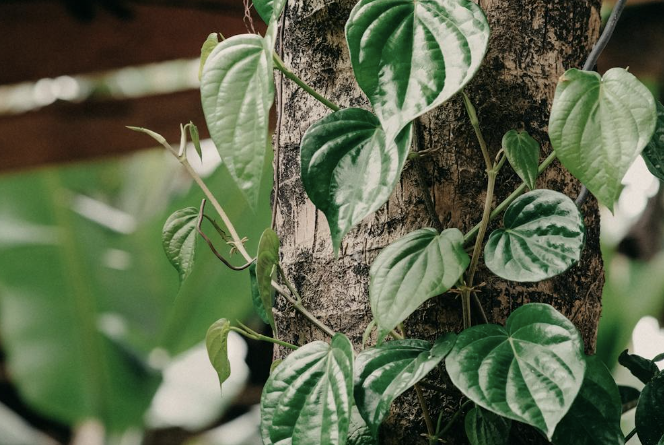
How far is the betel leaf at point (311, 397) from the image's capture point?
570 mm

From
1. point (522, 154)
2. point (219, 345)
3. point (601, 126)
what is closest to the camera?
point (601, 126)

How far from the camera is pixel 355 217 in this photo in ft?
1.79

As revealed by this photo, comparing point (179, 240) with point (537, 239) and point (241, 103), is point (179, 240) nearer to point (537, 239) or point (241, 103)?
point (241, 103)

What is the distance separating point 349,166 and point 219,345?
10.6 inches

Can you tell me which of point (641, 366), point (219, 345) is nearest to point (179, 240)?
point (219, 345)

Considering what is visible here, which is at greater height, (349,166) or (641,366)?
(349,166)

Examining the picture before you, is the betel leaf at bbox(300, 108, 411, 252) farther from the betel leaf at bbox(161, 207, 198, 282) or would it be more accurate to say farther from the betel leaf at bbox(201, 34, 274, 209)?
the betel leaf at bbox(161, 207, 198, 282)

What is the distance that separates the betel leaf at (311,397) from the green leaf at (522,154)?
0.75 ft

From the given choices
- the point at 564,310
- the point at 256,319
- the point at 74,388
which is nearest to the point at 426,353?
the point at 564,310

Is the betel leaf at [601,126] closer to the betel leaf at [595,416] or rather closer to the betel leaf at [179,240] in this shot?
the betel leaf at [595,416]

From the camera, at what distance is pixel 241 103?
0.52 metres

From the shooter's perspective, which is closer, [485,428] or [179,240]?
Result: [485,428]

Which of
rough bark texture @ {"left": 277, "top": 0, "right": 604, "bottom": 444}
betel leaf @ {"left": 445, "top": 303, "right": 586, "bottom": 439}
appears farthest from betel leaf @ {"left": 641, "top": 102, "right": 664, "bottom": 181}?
betel leaf @ {"left": 445, "top": 303, "right": 586, "bottom": 439}

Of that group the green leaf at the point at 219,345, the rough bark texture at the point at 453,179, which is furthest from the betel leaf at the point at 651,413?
the green leaf at the point at 219,345
